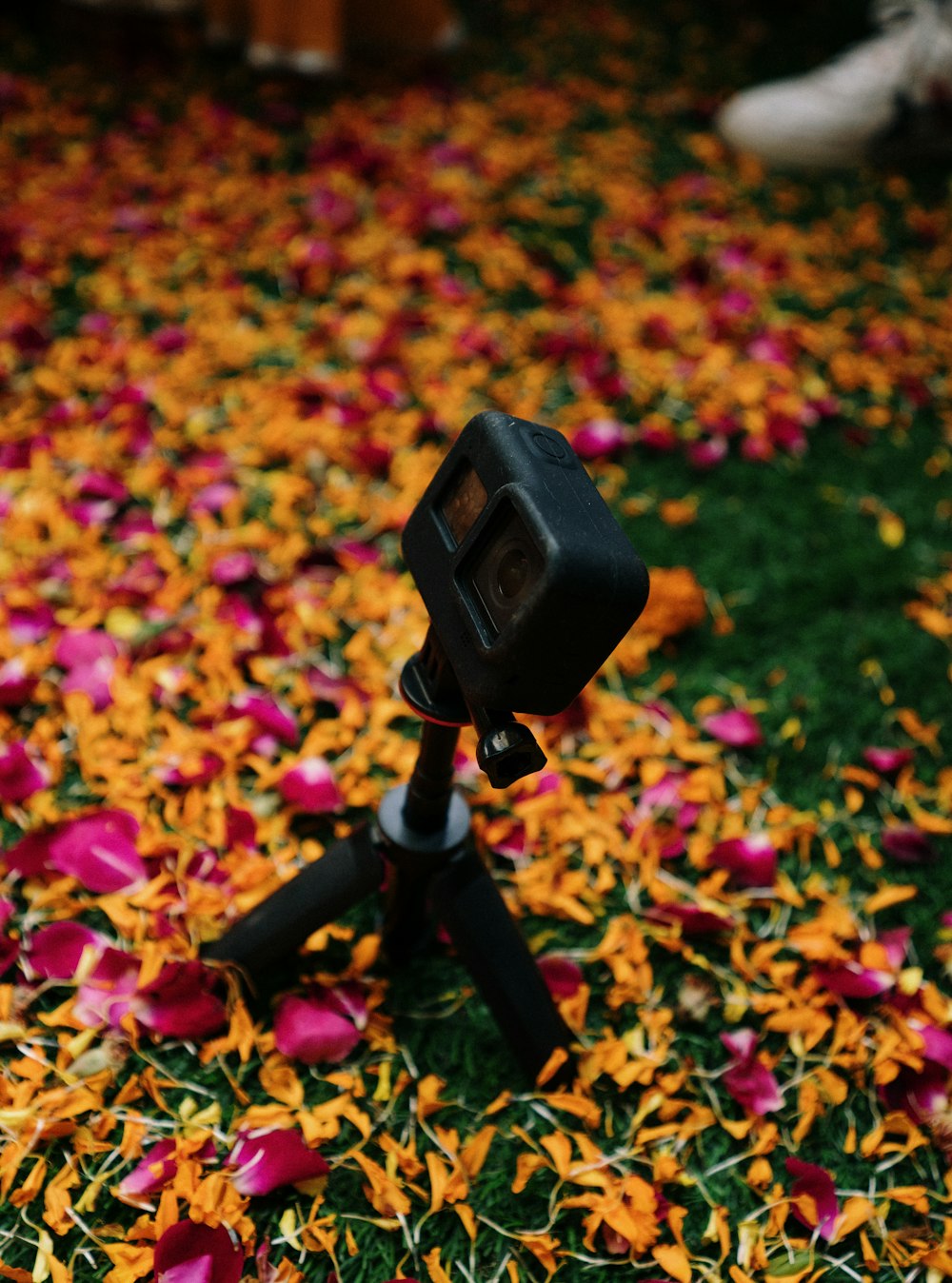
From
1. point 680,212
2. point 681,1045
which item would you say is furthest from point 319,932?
point 680,212

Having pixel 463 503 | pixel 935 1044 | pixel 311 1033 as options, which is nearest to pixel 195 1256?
pixel 311 1033

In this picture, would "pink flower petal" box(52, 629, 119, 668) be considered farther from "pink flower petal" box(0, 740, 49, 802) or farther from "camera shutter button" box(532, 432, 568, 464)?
"camera shutter button" box(532, 432, 568, 464)

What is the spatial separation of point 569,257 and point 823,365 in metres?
0.70

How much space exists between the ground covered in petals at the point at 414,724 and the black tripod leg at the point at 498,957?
0.29ft

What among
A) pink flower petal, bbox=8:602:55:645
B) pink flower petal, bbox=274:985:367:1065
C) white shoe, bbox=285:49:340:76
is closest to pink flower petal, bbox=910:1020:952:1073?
pink flower petal, bbox=274:985:367:1065

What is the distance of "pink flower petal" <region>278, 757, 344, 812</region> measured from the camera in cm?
128

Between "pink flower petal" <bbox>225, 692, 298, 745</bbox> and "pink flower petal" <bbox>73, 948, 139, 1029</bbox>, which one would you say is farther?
"pink flower petal" <bbox>225, 692, 298, 745</bbox>

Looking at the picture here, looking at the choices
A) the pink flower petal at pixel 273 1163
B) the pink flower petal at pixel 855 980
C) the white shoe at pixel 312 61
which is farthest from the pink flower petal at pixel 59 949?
the white shoe at pixel 312 61

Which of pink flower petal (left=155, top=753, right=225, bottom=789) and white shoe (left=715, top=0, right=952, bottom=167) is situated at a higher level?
white shoe (left=715, top=0, right=952, bottom=167)

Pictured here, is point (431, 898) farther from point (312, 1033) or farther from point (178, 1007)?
point (178, 1007)

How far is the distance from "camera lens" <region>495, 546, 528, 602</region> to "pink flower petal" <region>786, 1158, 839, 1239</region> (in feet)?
2.40

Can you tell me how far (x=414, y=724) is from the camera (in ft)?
4.75

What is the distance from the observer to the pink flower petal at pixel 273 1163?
37.3 inches

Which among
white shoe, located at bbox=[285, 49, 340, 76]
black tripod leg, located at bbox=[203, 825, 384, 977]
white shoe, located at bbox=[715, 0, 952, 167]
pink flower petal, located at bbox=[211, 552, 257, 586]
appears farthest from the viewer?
white shoe, located at bbox=[715, 0, 952, 167]
